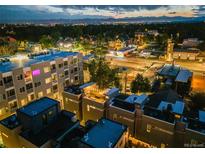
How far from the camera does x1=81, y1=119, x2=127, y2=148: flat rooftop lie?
979cm

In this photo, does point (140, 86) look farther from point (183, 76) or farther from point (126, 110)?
point (126, 110)

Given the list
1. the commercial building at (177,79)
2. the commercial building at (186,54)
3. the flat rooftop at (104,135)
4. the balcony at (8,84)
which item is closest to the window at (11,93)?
the balcony at (8,84)

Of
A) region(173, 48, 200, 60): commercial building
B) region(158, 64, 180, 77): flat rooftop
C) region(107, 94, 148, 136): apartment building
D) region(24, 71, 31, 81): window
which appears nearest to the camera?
region(107, 94, 148, 136): apartment building

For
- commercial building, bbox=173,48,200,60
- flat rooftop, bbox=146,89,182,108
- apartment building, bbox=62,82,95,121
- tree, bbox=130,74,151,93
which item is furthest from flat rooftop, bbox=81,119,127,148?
commercial building, bbox=173,48,200,60

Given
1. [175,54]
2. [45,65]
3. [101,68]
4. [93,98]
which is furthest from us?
[175,54]

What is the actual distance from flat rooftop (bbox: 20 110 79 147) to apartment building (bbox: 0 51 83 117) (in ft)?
17.8

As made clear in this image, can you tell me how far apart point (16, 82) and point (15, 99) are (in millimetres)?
1518

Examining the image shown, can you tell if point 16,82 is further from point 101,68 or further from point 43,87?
point 101,68

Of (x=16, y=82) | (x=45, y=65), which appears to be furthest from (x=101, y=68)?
(x=16, y=82)

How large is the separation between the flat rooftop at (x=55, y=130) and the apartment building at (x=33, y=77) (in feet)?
17.8

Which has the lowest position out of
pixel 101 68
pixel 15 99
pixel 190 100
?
pixel 190 100

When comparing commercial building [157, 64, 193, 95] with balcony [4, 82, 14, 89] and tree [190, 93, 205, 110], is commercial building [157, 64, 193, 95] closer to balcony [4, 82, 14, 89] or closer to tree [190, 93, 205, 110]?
tree [190, 93, 205, 110]

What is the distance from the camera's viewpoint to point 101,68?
21.4 m

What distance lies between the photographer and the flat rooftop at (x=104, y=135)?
979cm
